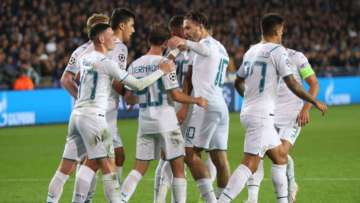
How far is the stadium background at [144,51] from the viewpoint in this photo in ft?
40.0

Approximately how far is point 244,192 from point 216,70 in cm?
234

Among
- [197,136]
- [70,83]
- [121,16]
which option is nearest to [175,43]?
[121,16]

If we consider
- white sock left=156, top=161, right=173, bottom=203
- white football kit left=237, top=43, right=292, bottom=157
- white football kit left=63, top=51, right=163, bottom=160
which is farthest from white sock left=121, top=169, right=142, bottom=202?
white football kit left=237, top=43, right=292, bottom=157

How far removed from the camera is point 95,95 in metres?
8.30

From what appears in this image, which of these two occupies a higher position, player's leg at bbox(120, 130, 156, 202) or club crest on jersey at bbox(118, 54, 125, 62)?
club crest on jersey at bbox(118, 54, 125, 62)

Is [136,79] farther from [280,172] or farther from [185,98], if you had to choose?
[280,172]

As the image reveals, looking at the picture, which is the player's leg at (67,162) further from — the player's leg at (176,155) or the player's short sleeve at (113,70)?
the player's leg at (176,155)

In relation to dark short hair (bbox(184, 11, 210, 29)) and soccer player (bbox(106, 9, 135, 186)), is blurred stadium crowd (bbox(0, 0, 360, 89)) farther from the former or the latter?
dark short hair (bbox(184, 11, 210, 29))

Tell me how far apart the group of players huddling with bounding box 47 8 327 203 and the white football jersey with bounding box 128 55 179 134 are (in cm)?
1

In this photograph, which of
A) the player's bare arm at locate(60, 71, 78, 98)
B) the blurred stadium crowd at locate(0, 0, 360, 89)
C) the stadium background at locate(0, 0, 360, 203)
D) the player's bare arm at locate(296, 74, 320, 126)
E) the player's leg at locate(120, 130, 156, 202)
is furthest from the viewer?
the blurred stadium crowd at locate(0, 0, 360, 89)

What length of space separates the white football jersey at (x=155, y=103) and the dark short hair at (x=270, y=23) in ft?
→ 3.52

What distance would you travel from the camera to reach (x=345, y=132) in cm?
1911

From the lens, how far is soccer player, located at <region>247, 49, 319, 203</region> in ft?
30.6

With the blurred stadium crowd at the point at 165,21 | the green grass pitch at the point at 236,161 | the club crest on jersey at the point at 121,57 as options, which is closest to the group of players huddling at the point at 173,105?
the club crest on jersey at the point at 121,57
